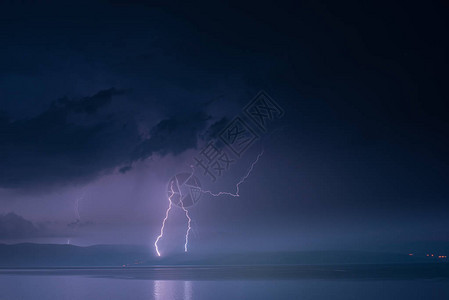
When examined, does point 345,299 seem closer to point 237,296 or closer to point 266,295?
point 266,295

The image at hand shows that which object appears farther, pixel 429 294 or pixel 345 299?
pixel 429 294

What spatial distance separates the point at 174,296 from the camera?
24297 millimetres

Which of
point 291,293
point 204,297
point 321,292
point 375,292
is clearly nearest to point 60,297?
point 204,297

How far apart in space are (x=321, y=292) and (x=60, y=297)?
1672cm

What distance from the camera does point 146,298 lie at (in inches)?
923

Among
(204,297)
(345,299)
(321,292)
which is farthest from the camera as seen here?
(321,292)

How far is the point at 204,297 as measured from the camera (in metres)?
23.6

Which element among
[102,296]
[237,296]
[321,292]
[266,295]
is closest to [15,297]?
[102,296]

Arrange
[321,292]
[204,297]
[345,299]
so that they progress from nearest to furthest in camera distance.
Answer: [345,299] < [204,297] < [321,292]

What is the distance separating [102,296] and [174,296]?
4.60 metres

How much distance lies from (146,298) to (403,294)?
1601 cm

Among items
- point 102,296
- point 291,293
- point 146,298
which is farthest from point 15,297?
point 291,293

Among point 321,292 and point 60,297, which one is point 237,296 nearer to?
point 321,292

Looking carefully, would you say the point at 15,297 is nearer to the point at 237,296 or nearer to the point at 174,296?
the point at 174,296
